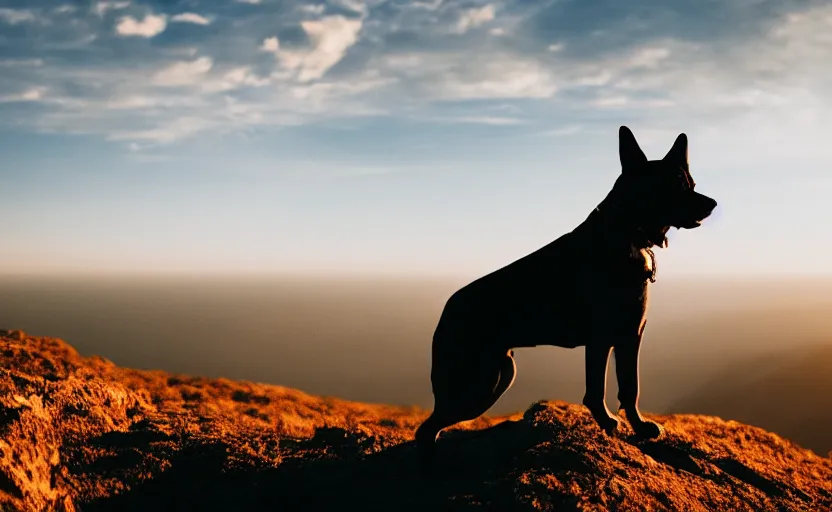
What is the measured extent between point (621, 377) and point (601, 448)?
83 cm

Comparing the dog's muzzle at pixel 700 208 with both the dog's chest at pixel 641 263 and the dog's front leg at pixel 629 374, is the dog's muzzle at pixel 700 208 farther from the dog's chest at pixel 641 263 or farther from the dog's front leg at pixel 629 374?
the dog's front leg at pixel 629 374

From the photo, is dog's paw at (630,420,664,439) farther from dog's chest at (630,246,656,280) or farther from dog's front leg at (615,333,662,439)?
dog's chest at (630,246,656,280)

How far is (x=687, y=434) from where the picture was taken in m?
7.34

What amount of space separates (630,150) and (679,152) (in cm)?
48

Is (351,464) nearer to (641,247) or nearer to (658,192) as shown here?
(641,247)

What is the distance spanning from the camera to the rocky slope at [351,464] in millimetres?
5309

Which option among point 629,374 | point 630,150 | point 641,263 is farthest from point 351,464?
point 630,150

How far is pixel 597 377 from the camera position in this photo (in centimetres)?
560

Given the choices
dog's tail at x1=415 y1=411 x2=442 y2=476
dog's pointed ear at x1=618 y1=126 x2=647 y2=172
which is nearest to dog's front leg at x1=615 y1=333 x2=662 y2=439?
dog's pointed ear at x1=618 y1=126 x2=647 y2=172

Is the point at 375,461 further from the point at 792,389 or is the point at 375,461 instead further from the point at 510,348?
the point at 792,389

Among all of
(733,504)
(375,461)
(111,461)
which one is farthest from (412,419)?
(733,504)

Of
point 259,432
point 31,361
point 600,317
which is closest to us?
point 600,317

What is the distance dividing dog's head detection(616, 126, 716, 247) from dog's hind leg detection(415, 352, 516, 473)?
1.88 metres

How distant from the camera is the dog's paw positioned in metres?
6.06
